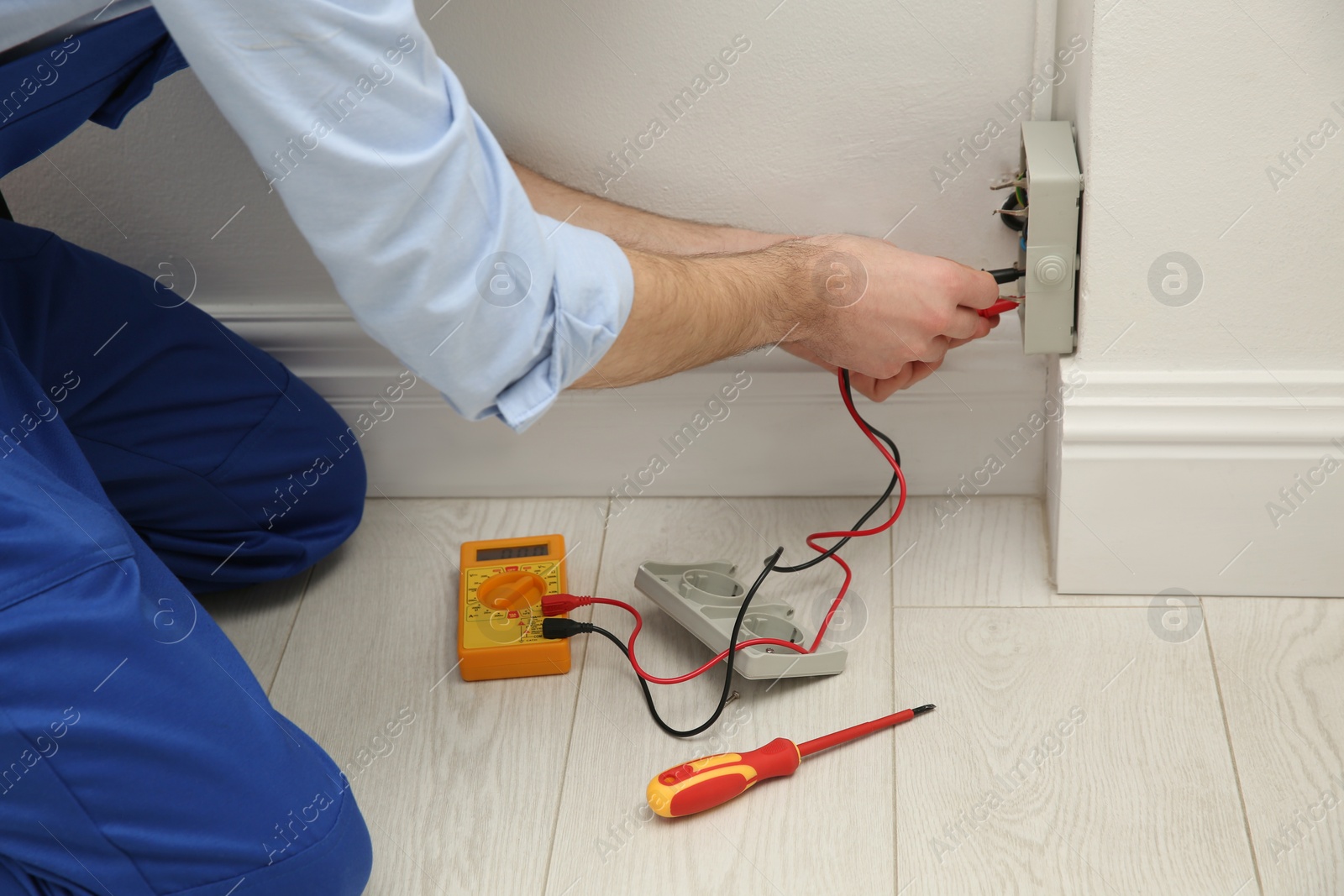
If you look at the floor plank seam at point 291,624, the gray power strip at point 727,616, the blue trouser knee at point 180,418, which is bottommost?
the floor plank seam at point 291,624

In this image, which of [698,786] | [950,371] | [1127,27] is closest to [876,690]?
[698,786]

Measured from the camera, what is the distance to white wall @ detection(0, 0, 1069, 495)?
1027 mm

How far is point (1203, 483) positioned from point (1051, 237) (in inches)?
10.4

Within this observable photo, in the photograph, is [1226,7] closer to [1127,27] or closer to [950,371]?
[1127,27]

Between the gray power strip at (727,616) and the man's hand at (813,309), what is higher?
the man's hand at (813,309)

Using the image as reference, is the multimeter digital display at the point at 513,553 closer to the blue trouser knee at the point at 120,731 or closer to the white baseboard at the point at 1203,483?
the blue trouser knee at the point at 120,731

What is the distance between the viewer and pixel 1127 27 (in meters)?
0.88

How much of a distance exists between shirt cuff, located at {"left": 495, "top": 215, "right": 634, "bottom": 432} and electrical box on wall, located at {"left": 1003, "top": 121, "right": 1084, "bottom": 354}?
0.38 metres

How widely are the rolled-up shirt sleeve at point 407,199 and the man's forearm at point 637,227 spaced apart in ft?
0.98

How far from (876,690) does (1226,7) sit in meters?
0.61

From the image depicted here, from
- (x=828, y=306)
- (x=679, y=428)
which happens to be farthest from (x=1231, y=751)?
(x=679, y=428)

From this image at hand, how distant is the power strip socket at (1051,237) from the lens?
0.94 m

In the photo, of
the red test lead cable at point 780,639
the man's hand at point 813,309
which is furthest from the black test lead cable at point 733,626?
the man's hand at point 813,309

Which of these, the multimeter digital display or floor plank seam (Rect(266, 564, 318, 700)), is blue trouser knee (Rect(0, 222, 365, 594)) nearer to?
floor plank seam (Rect(266, 564, 318, 700))
